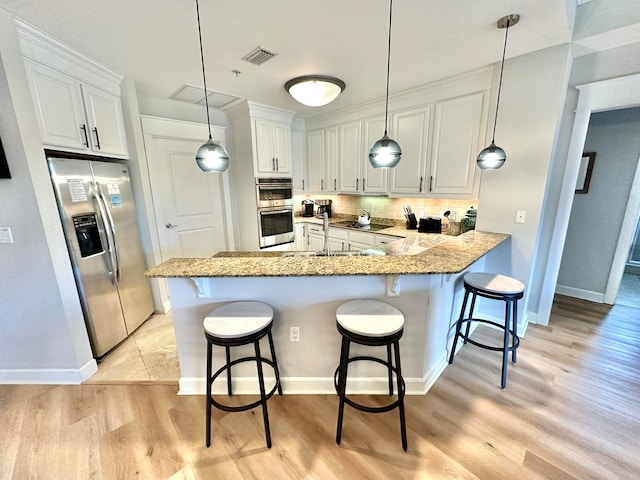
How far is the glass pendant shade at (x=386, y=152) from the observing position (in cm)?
168

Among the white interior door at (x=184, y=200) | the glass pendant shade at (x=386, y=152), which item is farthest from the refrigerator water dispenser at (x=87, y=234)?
the glass pendant shade at (x=386, y=152)

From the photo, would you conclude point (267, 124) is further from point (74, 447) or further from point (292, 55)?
point (74, 447)

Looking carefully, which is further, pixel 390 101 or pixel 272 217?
pixel 272 217

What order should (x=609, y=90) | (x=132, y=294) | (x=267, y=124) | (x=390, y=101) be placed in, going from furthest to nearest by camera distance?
1. (x=267, y=124)
2. (x=390, y=101)
3. (x=132, y=294)
4. (x=609, y=90)

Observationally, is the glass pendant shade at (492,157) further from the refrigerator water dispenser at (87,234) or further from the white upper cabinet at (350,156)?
the refrigerator water dispenser at (87,234)

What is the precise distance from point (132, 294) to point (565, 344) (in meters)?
4.27

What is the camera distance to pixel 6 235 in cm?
184

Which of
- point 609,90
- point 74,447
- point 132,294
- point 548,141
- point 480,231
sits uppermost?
point 609,90

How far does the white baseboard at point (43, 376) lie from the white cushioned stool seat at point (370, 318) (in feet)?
7.32

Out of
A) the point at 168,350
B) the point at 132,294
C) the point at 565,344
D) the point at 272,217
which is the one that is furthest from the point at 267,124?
the point at 565,344

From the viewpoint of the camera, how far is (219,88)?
2863 millimetres

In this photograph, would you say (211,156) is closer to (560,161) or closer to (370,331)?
(370,331)

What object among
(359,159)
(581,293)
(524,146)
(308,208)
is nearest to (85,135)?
(359,159)

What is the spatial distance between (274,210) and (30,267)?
252 centimetres
